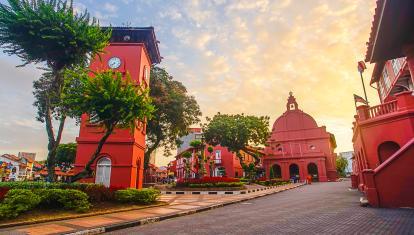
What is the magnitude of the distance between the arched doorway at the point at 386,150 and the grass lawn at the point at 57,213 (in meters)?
12.9

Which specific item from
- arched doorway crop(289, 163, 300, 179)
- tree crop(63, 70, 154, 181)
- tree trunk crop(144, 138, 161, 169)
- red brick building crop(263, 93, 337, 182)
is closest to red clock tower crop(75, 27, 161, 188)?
tree crop(63, 70, 154, 181)

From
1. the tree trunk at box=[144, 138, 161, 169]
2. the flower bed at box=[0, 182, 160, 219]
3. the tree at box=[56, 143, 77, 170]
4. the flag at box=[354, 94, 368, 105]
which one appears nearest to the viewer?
the flower bed at box=[0, 182, 160, 219]

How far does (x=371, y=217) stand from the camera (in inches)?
309

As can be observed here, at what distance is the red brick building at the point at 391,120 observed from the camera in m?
5.12

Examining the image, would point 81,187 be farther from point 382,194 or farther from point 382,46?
point 382,194

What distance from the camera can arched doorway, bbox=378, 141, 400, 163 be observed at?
516 inches

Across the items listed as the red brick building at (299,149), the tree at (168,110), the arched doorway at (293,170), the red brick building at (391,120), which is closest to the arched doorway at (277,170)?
the red brick building at (299,149)

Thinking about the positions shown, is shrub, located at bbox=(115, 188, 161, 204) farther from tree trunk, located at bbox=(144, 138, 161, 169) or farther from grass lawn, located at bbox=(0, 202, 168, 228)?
tree trunk, located at bbox=(144, 138, 161, 169)

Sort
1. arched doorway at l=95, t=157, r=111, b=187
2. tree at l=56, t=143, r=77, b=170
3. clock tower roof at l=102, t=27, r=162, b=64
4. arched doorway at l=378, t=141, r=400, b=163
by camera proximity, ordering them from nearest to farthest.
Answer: arched doorway at l=378, t=141, r=400, b=163
arched doorway at l=95, t=157, r=111, b=187
clock tower roof at l=102, t=27, r=162, b=64
tree at l=56, t=143, r=77, b=170

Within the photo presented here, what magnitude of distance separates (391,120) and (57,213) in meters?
16.0

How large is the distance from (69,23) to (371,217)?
51.7 feet

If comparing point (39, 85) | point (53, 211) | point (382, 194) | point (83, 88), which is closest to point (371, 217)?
point (382, 194)

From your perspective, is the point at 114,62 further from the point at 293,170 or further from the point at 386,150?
the point at 293,170

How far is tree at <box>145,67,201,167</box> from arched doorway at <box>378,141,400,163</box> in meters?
19.9
